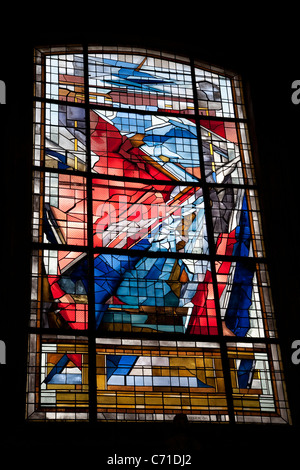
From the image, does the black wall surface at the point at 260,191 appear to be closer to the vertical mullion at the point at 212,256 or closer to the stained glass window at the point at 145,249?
the stained glass window at the point at 145,249

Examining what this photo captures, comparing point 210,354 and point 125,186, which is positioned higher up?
point 125,186

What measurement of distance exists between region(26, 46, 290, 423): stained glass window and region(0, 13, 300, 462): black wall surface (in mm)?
134

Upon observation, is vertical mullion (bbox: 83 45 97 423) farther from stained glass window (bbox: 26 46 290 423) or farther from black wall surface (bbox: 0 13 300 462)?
black wall surface (bbox: 0 13 300 462)

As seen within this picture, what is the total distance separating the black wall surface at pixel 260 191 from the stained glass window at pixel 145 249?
0.44 feet

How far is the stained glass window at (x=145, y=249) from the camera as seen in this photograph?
6.65 metres

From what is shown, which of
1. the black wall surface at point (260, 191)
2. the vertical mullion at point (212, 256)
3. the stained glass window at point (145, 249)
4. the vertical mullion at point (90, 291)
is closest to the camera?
the black wall surface at point (260, 191)

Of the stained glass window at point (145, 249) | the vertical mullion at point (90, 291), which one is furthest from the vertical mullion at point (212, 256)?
the vertical mullion at point (90, 291)

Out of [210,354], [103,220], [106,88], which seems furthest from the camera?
[106,88]

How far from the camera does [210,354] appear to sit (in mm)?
6949

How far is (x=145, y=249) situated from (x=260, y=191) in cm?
132

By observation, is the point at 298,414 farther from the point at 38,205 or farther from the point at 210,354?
the point at 38,205

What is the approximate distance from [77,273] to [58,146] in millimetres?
1276

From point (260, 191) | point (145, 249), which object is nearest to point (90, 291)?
point (145, 249)
